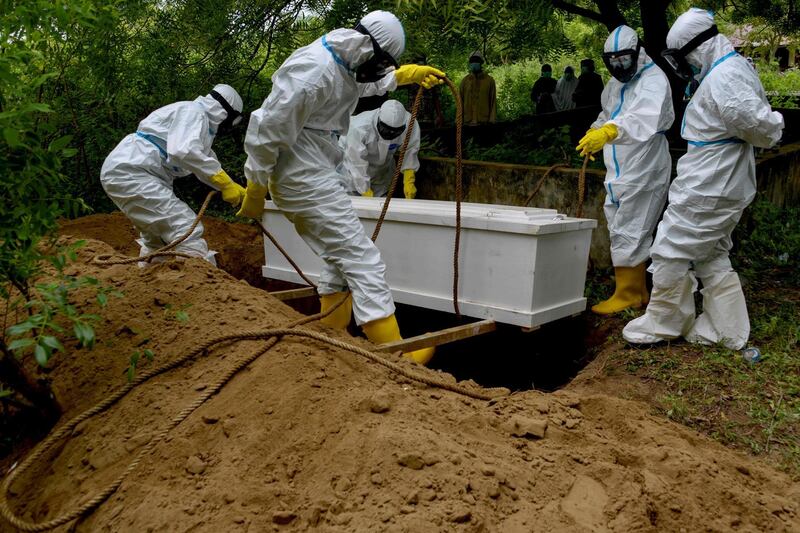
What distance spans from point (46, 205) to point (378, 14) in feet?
7.04

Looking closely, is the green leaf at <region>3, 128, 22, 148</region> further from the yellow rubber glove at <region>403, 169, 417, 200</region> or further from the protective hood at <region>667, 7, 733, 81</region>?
the yellow rubber glove at <region>403, 169, 417, 200</region>

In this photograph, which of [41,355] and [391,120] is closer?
[41,355]

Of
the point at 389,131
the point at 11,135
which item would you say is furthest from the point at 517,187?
the point at 11,135

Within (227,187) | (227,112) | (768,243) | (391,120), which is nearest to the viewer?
(227,187)

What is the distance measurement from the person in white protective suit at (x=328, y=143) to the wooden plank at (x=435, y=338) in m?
0.21

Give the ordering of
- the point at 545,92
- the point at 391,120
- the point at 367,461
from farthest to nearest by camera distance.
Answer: the point at 545,92
the point at 391,120
the point at 367,461

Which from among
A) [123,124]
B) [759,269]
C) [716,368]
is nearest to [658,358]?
[716,368]

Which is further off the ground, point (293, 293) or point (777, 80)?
point (777, 80)

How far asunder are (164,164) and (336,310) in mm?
1874

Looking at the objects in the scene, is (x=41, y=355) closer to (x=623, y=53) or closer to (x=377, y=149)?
(x=623, y=53)

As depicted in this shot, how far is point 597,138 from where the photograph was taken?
16.3 ft

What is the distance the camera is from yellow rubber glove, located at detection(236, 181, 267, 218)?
4301 mm

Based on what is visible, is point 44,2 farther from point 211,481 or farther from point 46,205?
point 211,481

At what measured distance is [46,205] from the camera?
2469 millimetres
